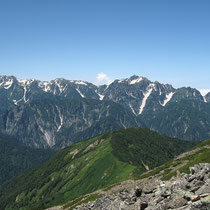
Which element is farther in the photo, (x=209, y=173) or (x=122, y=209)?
(x=122, y=209)

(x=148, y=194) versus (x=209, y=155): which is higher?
(x=148, y=194)

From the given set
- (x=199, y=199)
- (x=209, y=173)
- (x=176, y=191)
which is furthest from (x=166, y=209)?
(x=209, y=173)

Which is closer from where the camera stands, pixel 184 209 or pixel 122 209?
pixel 184 209

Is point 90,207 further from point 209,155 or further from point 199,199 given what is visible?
point 209,155

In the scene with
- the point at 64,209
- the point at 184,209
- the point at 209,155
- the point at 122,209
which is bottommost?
the point at 64,209

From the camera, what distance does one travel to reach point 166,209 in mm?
30438

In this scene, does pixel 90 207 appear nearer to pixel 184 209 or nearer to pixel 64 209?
pixel 184 209

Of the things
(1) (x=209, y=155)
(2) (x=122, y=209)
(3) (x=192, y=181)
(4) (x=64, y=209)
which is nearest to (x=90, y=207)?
(2) (x=122, y=209)

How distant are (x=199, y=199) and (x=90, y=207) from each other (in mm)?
51707

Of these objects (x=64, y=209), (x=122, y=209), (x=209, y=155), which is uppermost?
(x=122, y=209)

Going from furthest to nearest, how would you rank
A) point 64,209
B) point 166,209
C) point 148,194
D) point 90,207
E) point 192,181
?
point 64,209
point 90,207
point 148,194
point 192,181
point 166,209

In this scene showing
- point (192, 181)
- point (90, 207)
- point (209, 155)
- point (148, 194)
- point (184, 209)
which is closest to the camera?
point (184, 209)

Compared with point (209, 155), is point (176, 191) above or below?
above

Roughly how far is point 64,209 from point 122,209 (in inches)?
5321
